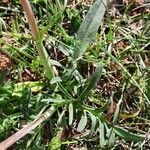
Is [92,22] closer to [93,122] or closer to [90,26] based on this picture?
[90,26]

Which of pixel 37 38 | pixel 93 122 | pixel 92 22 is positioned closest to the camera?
pixel 37 38

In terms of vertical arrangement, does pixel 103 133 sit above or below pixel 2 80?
below

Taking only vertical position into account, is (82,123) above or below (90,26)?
below

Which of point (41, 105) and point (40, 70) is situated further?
point (40, 70)

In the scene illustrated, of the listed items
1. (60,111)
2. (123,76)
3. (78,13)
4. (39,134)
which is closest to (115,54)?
(123,76)

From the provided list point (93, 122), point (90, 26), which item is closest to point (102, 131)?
point (93, 122)

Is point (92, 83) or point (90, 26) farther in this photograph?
point (90, 26)

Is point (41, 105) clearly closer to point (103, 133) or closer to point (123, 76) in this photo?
point (103, 133)

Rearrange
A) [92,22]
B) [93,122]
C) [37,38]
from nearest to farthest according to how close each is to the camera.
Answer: [37,38] < [93,122] < [92,22]

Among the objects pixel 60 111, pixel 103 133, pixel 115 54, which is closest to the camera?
pixel 103 133

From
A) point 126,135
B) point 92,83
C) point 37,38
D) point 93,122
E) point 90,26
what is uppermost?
point 37,38
